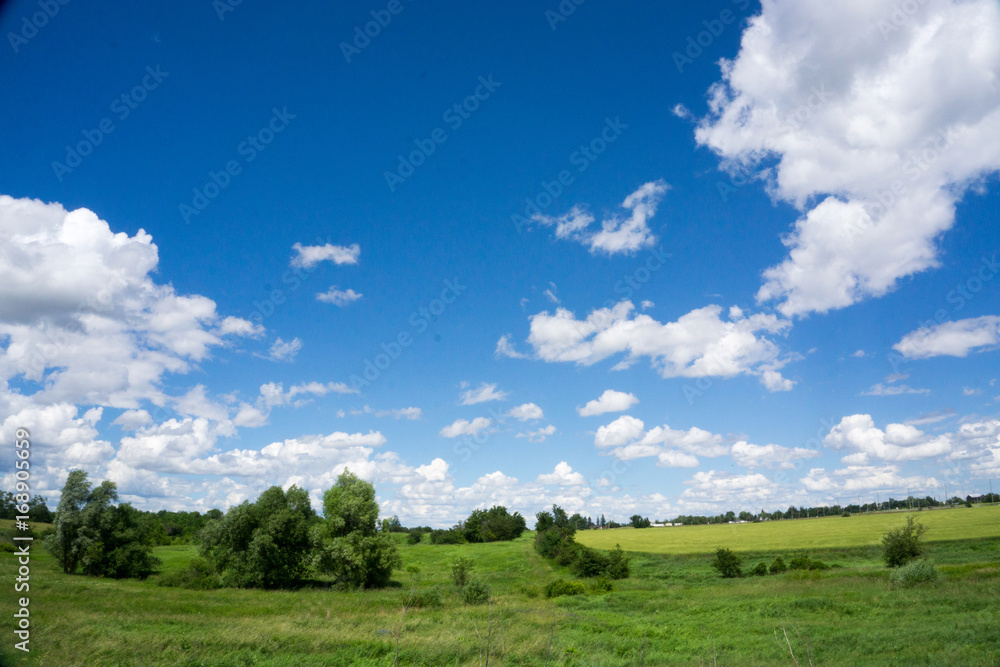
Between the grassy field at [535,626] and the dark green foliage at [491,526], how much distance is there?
220 ft

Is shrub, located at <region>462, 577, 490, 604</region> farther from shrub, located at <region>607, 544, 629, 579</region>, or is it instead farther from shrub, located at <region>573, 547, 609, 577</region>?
shrub, located at <region>573, 547, 609, 577</region>

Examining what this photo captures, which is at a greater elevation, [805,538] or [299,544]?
[299,544]

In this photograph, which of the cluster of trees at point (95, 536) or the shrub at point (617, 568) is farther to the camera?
the shrub at point (617, 568)

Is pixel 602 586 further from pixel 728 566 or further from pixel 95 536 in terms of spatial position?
pixel 95 536

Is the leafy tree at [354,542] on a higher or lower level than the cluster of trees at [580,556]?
higher

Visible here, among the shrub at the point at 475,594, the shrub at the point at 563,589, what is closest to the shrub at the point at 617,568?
the shrub at the point at 563,589

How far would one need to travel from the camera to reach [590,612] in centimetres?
3212

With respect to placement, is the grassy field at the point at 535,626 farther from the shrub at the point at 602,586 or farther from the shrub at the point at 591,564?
the shrub at the point at 591,564

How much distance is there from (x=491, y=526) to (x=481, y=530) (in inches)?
97.8

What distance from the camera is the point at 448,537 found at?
339 feet

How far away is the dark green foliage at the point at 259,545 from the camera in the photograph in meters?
43.8

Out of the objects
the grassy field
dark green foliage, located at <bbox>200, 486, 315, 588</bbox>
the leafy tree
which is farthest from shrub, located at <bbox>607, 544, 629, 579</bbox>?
dark green foliage, located at <bbox>200, 486, 315, 588</bbox>

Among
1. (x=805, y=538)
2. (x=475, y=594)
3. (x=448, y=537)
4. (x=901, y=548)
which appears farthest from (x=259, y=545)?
(x=805, y=538)

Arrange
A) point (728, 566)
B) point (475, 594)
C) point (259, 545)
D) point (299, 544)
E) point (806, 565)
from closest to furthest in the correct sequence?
1. point (475, 594)
2. point (259, 545)
3. point (299, 544)
4. point (806, 565)
5. point (728, 566)
